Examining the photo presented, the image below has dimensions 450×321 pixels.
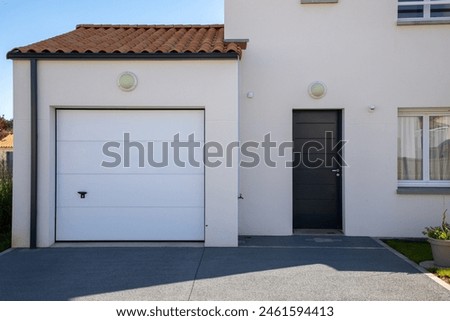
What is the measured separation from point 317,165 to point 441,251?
10.3 feet

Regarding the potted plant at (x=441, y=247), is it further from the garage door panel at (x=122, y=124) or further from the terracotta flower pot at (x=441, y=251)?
the garage door panel at (x=122, y=124)

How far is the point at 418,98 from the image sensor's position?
8.15 m

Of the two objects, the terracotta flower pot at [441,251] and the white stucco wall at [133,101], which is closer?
the terracotta flower pot at [441,251]

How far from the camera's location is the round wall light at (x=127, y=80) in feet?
23.6

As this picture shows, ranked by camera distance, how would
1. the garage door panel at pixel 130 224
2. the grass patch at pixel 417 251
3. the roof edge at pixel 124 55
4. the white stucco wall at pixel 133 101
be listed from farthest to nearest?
the garage door panel at pixel 130 224, the white stucco wall at pixel 133 101, the roof edge at pixel 124 55, the grass patch at pixel 417 251

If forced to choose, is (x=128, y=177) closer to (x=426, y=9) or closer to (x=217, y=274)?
(x=217, y=274)

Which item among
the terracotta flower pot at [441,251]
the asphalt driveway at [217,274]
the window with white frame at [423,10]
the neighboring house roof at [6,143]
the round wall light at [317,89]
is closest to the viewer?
the asphalt driveway at [217,274]

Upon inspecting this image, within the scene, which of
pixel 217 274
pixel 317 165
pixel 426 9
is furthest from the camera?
pixel 317 165

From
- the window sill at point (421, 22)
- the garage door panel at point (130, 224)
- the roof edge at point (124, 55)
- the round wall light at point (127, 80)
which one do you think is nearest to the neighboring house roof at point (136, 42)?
the roof edge at point (124, 55)

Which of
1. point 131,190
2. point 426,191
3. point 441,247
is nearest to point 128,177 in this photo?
point 131,190

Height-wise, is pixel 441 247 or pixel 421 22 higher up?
pixel 421 22

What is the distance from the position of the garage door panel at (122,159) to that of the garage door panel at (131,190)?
115mm

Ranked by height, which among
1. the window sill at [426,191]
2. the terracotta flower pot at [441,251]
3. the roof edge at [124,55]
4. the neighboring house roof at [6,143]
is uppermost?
the roof edge at [124,55]

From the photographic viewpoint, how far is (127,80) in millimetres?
7195
